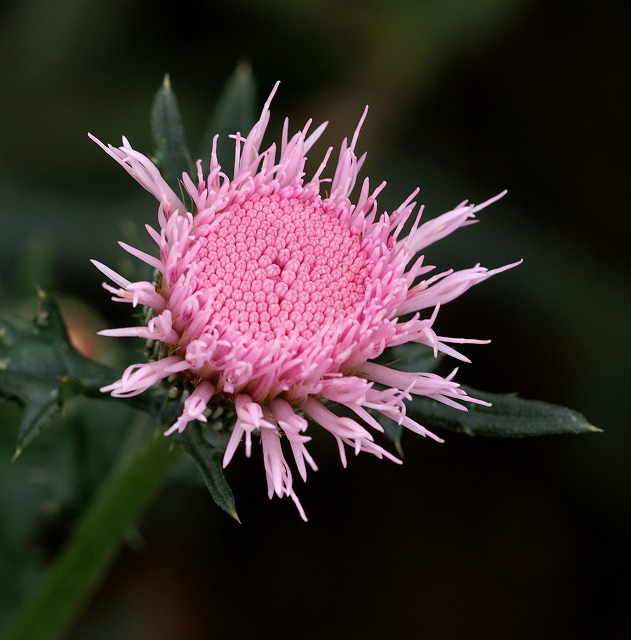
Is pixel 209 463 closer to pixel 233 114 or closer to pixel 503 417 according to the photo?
pixel 503 417

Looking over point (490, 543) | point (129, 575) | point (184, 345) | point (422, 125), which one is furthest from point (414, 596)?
point (184, 345)

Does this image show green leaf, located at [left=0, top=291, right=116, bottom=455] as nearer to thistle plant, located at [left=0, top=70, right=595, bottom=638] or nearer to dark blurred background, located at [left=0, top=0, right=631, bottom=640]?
thistle plant, located at [left=0, top=70, right=595, bottom=638]

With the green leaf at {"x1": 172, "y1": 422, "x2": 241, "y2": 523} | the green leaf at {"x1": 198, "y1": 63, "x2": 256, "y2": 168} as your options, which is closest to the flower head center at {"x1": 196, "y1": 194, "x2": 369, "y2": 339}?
the green leaf at {"x1": 172, "y1": 422, "x2": 241, "y2": 523}

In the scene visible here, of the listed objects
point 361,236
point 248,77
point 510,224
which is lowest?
point 361,236

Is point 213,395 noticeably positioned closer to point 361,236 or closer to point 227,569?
point 361,236

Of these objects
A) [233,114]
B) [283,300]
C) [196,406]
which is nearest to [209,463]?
[196,406]

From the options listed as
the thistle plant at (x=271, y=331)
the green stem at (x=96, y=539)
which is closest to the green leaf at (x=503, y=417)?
the thistle plant at (x=271, y=331)
